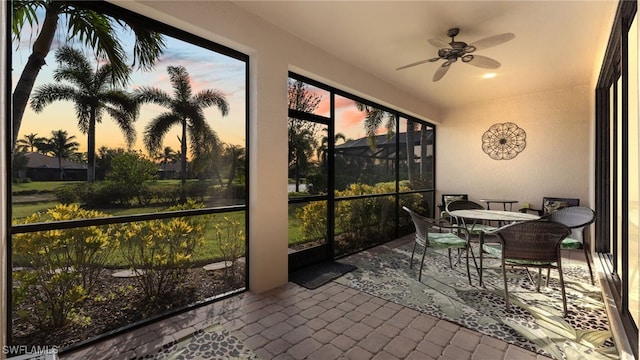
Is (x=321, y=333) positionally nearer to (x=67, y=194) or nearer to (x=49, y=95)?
(x=67, y=194)

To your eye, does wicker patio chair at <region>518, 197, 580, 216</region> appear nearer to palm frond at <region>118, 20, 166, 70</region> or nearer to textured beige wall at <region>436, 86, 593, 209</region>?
textured beige wall at <region>436, 86, 593, 209</region>

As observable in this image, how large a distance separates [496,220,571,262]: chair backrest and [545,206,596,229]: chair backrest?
0.96 meters

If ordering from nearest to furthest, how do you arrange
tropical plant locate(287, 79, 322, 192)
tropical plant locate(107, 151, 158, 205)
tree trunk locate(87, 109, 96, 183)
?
tree trunk locate(87, 109, 96, 183) < tropical plant locate(107, 151, 158, 205) < tropical plant locate(287, 79, 322, 192)

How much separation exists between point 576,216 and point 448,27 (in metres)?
2.77

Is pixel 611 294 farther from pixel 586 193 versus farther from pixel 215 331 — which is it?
pixel 215 331

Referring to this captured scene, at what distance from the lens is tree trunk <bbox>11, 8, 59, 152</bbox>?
1.81 meters

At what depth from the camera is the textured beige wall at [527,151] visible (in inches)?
199

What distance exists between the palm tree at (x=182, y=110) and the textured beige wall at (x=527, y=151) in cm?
549

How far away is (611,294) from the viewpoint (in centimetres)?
259

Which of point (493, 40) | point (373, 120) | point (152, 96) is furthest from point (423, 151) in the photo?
point (152, 96)

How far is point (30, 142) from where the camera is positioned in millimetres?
1868

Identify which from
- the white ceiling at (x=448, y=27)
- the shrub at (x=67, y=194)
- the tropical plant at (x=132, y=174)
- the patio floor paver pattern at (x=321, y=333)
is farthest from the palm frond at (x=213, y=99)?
the patio floor paver pattern at (x=321, y=333)

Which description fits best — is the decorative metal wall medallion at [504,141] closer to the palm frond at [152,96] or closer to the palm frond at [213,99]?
the palm frond at [213,99]

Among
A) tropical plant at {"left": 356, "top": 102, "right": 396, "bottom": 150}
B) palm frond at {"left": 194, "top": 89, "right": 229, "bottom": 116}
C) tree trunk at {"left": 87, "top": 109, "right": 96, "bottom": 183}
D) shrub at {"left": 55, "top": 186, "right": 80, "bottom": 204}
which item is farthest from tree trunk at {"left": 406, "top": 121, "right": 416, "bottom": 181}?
shrub at {"left": 55, "top": 186, "right": 80, "bottom": 204}
